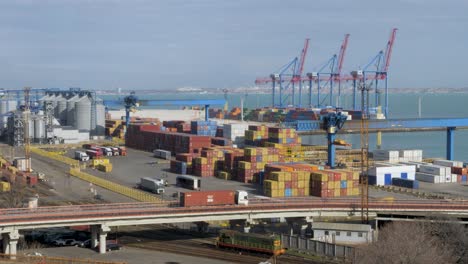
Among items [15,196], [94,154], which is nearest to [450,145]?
[94,154]

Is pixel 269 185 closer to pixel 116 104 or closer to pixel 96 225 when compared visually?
pixel 96 225

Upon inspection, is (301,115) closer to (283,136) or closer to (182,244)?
(283,136)

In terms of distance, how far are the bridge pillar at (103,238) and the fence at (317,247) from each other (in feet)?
17.1

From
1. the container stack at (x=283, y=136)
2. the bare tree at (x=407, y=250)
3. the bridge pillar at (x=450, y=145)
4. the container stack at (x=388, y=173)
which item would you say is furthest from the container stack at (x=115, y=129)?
the bare tree at (x=407, y=250)

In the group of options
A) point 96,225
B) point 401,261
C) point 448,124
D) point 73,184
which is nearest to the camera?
point 401,261

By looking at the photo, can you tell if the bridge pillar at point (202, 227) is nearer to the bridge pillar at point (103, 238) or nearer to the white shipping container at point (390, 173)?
the bridge pillar at point (103, 238)

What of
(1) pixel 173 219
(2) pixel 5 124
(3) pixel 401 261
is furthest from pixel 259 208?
(2) pixel 5 124

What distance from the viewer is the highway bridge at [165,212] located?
779 inches

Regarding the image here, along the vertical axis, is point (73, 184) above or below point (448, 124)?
below

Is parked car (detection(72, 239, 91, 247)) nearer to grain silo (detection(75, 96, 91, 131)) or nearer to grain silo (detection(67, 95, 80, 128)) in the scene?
grain silo (detection(75, 96, 91, 131))

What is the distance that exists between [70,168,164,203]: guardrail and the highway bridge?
13.9 ft

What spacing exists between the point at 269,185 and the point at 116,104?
120ft

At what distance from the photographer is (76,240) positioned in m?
21.3

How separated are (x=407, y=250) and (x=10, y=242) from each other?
1063cm
